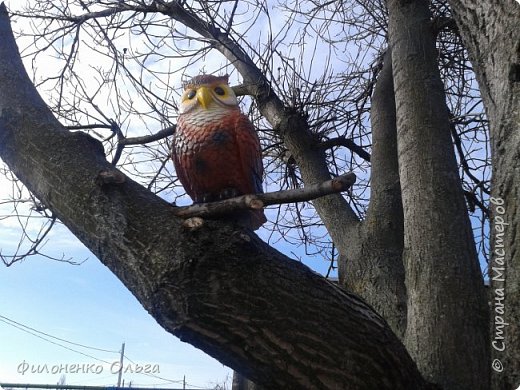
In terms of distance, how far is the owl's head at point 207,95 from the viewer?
1660 millimetres

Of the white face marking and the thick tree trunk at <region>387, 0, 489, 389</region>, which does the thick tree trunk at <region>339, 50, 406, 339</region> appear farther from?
the white face marking

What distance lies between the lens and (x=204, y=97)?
5.43 feet

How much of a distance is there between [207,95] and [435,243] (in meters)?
1.02

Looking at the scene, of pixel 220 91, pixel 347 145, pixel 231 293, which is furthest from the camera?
pixel 347 145

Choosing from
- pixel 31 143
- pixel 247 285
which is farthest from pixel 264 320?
pixel 31 143

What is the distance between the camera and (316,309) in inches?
53.0

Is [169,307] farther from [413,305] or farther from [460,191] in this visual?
[460,191]

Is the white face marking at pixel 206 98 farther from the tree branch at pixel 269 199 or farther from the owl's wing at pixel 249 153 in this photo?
the tree branch at pixel 269 199

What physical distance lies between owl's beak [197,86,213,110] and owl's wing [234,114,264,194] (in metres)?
0.12

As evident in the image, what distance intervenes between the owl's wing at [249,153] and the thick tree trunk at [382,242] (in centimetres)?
98

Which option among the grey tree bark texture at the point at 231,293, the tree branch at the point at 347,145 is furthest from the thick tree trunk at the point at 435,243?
the tree branch at the point at 347,145

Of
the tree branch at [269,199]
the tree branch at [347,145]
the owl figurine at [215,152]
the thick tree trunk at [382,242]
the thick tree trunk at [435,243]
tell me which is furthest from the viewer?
the tree branch at [347,145]

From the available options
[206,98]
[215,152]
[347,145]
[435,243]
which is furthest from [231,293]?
[347,145]

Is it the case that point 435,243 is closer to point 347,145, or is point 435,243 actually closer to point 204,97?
point 204,97
